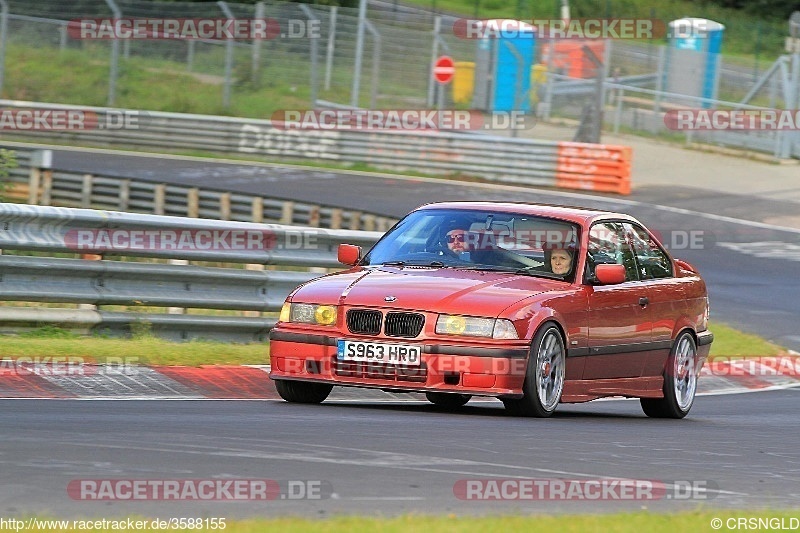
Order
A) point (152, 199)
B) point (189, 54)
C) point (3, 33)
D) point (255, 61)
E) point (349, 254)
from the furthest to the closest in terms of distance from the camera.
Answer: point (189, 54) < point (255, 61) < point (3, 33) < point (152, 199) < point (349, 254)

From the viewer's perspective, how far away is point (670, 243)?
79.3 ft

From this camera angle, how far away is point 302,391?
33.5 feet

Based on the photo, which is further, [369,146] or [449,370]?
[369,146]

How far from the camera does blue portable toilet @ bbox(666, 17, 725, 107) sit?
1444 inches

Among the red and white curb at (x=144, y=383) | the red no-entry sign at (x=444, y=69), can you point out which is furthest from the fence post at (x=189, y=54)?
the red and white curb at (x=144, y=383)

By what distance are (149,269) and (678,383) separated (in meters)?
4.14

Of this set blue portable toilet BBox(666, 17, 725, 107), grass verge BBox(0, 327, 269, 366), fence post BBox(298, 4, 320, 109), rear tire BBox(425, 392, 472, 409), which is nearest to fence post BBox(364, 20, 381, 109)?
fence post BBox(298, 4, 320, 109)

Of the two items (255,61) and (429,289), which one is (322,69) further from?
(429,289)

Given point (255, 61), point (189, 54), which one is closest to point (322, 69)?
point (255, 61)

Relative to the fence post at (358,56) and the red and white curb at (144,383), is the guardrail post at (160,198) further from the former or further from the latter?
the red and white curb at (144,383)

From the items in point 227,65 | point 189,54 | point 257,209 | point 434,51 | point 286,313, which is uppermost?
point 434,51

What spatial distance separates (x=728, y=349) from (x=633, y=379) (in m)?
5.29

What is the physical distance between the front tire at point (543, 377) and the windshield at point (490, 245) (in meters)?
0.65

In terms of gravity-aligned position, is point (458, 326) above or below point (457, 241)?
below
